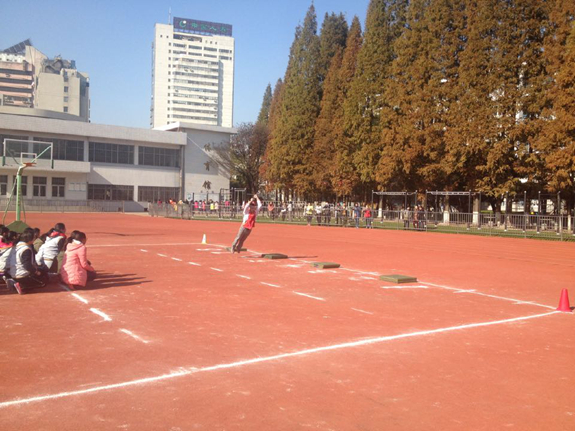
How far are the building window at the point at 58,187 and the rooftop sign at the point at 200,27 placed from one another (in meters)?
136

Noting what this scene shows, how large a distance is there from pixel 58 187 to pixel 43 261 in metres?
59.7

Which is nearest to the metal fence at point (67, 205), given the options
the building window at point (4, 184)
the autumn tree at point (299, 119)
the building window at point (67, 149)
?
the building window at point (4, 184)

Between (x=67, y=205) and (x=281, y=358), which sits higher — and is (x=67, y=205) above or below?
above

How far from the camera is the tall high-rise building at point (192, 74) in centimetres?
18600

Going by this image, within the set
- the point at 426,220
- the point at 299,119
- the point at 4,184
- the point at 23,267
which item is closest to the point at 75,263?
the point at 23,267

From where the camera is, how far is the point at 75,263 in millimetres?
10992

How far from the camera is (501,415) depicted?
492 centimetres

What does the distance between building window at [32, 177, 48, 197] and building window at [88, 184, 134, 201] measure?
17.6 ft

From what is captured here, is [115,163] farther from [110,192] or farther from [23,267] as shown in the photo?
[23,267]

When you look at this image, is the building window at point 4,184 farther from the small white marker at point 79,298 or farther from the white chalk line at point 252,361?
the white chalk line at point 252,361

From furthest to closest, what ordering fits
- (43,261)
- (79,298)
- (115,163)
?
(115,163), (43,261), (79,298)

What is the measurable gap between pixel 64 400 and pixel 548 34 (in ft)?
128

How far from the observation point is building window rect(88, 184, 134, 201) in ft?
228

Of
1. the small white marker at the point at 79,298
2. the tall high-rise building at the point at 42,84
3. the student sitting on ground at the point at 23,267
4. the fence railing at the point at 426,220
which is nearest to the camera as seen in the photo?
the small white marker at the point at 79,298
